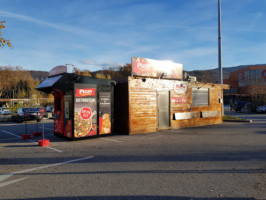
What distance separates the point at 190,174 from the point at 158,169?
2.60 ft

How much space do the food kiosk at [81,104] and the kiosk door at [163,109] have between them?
3.14 m

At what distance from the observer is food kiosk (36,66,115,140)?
9.47 meters

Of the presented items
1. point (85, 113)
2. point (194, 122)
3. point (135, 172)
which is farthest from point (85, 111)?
→ point (194, 122)

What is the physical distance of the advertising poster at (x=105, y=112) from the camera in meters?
10.4

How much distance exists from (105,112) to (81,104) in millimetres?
1435

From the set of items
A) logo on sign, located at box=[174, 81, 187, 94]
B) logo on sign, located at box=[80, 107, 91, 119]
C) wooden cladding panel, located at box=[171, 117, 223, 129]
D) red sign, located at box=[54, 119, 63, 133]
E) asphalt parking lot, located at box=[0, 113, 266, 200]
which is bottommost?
asphalt parking lot, located at box=[0, 113, 266, 200]

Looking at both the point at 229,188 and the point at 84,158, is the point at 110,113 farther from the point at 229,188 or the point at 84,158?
the point at 229,188

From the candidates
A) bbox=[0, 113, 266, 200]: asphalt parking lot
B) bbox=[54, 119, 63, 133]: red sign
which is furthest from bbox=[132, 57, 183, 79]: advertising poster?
bbox=[0, 113, 266, 200]: asphalt parking lot

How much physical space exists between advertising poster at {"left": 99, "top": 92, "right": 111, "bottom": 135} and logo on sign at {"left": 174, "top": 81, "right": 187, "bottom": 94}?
4.73m

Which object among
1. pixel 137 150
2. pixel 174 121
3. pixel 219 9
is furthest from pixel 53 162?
pixel 219 9

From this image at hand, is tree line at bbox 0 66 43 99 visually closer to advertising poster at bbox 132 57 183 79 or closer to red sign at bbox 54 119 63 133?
red sign at bbox 54 119 63 133

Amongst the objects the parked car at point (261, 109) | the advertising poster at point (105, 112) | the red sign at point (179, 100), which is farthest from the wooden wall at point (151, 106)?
the parked car at point (261, 109)

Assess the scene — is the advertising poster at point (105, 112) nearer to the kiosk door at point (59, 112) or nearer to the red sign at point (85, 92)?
the red sign at point (85, 92)

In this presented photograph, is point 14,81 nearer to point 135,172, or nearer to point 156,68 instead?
point 156,68
